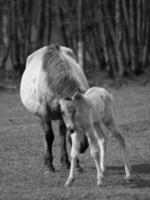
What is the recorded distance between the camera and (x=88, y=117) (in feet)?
23.7

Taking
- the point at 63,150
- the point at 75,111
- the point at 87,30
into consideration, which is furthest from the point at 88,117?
the point at 87,30

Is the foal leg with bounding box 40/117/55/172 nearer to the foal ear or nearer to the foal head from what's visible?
the foal head

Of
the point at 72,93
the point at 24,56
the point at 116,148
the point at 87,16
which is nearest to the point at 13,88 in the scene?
the point at 24,56

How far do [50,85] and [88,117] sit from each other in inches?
34.9

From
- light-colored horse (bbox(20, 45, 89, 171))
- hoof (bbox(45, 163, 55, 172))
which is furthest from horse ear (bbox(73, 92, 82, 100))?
hoof (bbox(45, 163, 55, 172))

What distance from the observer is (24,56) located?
65.0 ft

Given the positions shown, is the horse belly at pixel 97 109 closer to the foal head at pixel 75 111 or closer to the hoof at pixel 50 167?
the foal head at pixel 75 111

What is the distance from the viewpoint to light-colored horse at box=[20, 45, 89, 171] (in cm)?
770

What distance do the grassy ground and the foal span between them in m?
0.33

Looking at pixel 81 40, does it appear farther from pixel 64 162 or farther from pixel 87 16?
pixel 64 162

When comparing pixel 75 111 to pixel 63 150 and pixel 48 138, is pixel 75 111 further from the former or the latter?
pixel 63 150

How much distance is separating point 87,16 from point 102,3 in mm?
635

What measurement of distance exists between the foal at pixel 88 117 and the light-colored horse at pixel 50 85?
26cm

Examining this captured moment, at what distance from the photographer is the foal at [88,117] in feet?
23.0
